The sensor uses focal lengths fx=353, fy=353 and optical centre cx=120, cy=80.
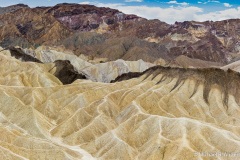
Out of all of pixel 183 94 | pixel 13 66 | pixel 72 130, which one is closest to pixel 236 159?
pixel 72 130

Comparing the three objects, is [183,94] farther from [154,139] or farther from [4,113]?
[4,113]

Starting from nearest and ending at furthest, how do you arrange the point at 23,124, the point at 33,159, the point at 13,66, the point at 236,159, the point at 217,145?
1. the point at 33,159
2. the point at 236,159
3. the point at 217,145
4. the point at 23,124
5. the point at 13,66

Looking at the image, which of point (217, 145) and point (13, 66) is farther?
point (13, 66)

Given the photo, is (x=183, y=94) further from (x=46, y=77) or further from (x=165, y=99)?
(x=46, y=77)

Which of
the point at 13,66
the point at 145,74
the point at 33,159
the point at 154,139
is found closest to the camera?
the point at 33,159

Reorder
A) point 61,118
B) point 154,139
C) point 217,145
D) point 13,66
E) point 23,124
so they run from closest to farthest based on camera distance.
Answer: point 217,145 < point 154,139 < point 23,124 < point 61,118 < point 13,66

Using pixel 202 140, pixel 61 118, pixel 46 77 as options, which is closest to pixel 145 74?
pixel 46 77
